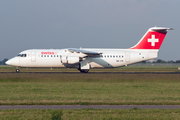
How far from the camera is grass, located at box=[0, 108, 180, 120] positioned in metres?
11.0

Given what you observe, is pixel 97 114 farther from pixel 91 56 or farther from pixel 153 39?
pixel 153 39

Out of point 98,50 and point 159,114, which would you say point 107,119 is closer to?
point 159,114

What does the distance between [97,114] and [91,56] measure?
1207 inches

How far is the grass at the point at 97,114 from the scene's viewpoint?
11.0 meters

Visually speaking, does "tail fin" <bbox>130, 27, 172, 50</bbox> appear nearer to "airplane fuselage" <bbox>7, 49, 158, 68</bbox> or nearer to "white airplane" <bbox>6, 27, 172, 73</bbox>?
"white airplane" <bbox>6, 27, 172, 73</bbox>

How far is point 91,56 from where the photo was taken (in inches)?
1666

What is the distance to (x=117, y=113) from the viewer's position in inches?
475

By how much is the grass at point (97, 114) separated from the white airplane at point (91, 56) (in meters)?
28.7

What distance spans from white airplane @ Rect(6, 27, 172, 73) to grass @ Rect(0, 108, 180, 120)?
1132 inches

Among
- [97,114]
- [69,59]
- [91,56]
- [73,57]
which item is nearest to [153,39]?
[91,56]

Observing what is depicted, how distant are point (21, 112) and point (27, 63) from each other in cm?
3125

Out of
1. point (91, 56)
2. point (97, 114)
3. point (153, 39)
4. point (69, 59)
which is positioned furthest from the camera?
point (153, 39)

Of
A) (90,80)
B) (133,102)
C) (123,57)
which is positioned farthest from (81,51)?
(133,102)

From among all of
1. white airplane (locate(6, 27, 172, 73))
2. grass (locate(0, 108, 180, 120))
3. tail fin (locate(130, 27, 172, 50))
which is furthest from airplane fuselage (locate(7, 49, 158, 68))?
grass (locate(0, 108, 180, 120))
